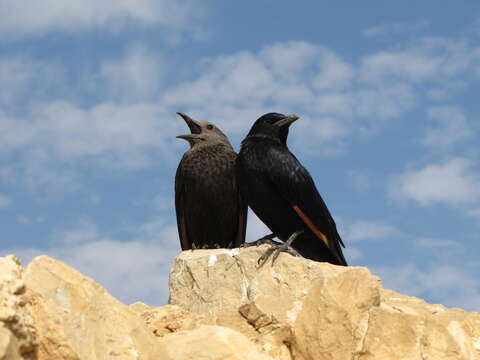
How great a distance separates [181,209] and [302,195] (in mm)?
1863

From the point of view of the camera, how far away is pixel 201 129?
821 cm

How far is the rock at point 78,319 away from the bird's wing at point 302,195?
3.03 meters

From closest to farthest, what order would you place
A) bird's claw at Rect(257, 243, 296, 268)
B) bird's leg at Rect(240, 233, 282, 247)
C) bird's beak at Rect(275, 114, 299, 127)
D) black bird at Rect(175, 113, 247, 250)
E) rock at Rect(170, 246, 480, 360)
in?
rock at Rect(170, 246, 480, 360)
bird's claw at Rect(257, 243, 296, 268)
bird's leg at Rect(240, 233, 282, 247)
bird's beak at Rect(275, 114, 299, 127)
black bird at Rect(175, 113, 247, 250)

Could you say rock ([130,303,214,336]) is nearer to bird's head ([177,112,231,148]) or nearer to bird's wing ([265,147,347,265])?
bird's wing ([265,147,347,265])

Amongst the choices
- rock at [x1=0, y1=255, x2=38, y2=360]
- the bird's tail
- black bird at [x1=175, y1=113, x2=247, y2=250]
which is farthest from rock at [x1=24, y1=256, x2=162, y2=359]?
black bird at [x1=175, y1=113, x2=247, y2=250]

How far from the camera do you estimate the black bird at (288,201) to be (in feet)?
22.4

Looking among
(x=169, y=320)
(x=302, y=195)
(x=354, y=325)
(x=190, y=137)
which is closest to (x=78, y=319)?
(x=169, y=320)

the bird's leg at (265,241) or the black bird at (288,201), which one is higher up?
the black bird at (288,201)

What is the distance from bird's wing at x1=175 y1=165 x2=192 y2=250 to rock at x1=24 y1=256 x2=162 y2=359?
13.0ft

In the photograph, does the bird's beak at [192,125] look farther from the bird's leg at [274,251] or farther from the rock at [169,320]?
the rock at [169,320]

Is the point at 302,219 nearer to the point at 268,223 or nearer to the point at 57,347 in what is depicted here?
the point at 268,223

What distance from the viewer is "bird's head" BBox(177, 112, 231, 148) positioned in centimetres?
807

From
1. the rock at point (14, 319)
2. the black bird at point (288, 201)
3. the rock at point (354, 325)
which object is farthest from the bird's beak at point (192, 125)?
the rock at point (14, 319)

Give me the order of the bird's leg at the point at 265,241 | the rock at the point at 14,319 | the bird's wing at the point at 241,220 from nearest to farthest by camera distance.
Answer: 1. the rock at the point at 14,319
2. the bird's leg at the point at 265,241
3. the bird's wing at the point at 241,220
